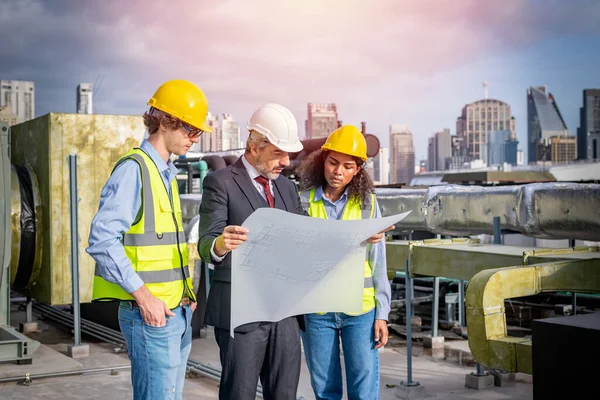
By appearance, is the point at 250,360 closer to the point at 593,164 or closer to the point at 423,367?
the point at 423,367

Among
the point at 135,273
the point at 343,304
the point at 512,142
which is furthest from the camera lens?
the point at 512,142

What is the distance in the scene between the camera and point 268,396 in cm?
284

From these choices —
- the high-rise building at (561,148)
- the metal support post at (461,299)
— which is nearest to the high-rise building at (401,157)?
the high-rise building at (561,148)

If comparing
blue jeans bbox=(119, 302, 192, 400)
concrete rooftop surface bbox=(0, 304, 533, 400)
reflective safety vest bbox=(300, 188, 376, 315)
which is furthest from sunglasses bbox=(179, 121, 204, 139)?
concrete rooftop surface bbox=(0, 304, 533, 400)

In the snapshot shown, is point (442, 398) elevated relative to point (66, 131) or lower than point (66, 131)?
lower

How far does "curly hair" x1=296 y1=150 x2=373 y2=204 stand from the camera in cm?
340

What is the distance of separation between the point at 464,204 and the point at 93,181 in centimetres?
373

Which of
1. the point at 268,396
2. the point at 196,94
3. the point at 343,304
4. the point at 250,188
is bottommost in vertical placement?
the point at 268,396

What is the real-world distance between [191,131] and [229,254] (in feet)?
1.56

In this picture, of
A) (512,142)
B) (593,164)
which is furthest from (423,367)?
(512,142)

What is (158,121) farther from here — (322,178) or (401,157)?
(401,157)

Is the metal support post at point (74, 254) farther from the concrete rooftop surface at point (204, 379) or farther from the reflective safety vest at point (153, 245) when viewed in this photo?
the reflective safety vest at point (153, 245)

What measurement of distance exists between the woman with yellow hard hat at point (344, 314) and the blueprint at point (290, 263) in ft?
1.05

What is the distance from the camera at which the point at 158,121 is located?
2.76 m
